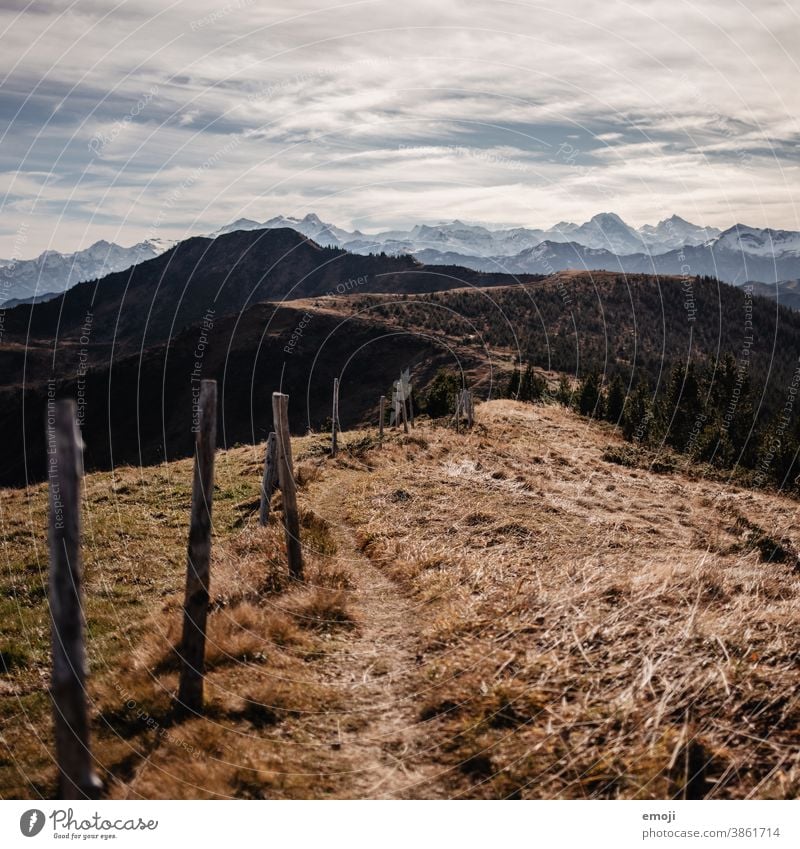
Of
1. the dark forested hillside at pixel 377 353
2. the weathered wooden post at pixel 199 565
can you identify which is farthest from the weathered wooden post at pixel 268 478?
the dark forested hillside at pixel 377 353

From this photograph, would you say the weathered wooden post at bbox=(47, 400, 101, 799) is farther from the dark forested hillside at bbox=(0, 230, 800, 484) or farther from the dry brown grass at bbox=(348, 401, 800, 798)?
the dark forested hillside at bbox=(0, 230, 800, 484)

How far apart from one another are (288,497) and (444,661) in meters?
3.90

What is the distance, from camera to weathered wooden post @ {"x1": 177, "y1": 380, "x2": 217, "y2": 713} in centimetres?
648

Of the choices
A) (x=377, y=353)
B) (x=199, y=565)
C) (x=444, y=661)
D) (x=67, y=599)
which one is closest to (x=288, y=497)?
(x=199, y=565)

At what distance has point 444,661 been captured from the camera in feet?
24.0

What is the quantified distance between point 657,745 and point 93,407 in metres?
109

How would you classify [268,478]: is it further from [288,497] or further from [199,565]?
[199,565]

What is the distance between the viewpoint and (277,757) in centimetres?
570

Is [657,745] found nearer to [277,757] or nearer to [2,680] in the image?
[277,757]

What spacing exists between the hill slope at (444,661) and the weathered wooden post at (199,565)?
0.30 m

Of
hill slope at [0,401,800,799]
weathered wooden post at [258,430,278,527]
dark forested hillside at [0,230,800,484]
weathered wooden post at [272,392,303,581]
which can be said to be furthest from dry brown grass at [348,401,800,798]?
dark forested hillside at [0,230,800,484]

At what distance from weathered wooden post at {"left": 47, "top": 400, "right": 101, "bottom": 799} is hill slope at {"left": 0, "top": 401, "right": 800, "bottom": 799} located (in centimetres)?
144

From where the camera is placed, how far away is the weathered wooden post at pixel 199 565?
6.48m

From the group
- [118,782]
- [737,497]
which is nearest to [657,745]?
[118,782]
